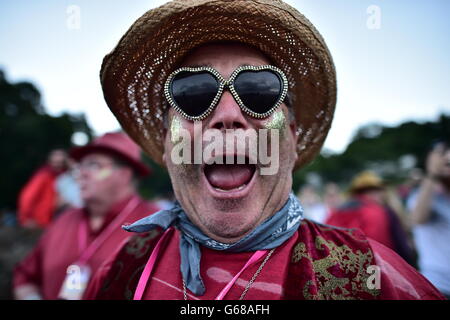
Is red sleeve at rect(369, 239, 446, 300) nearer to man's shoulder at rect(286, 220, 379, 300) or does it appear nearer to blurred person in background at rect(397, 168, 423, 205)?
man's shoulder at rect(286, 220, 379, 300)

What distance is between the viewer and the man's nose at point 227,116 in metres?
1.32

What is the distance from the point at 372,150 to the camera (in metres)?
46.2

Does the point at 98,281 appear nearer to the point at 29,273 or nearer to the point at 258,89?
the point at 258,89

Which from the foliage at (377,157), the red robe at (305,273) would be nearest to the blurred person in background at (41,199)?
the red robe at (305,273)

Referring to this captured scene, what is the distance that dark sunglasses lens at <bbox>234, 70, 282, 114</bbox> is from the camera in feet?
4.49

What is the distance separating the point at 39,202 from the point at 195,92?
484 centimetres

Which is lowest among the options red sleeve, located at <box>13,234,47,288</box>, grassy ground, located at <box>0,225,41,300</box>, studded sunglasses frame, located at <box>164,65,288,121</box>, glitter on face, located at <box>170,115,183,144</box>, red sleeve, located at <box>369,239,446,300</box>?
grassy ground, located at <box>0,225,41,300</box>

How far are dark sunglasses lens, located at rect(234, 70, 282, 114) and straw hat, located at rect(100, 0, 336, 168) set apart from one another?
0.22 meters

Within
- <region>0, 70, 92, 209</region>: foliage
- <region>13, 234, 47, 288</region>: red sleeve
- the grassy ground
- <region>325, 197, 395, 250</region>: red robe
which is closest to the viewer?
<region>13, 234, 47, 288</region>: red sleeve

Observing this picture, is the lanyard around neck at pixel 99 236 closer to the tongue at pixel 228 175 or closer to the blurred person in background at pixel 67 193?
the tongue at pixel 228 175

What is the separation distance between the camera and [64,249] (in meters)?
3.00

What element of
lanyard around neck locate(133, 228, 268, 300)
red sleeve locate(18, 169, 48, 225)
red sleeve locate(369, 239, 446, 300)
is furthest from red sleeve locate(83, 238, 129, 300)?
red sleeve locate(18, 169, 48, 225)

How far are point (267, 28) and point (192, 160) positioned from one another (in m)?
0.66

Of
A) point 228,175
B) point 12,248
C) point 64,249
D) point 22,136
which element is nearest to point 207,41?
point 228,175
